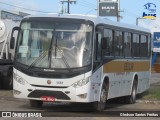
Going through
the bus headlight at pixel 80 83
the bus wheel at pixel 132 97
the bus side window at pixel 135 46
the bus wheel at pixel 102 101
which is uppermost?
the bus side window at pixel 135 46

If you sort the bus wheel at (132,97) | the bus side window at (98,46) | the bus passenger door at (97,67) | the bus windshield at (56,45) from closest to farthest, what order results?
1. the bus windshield at (56,45)
2. the bus passenger door at (97,67)
3. the bus side window at (98,46)
4. the bus wheel at (132,97)

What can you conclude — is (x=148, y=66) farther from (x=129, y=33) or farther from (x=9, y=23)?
(x=9, y=23)

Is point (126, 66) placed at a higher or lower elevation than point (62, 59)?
lower

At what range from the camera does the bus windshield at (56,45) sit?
14016 mm

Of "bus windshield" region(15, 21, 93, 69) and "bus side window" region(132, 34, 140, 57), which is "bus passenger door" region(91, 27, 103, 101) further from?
"bus side window" region(132, 34, 140, 57)

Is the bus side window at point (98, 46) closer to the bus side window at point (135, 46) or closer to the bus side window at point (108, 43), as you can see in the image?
the bus side window at point (108, 43)

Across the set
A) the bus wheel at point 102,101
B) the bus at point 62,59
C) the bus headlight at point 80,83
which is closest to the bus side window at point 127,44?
the bus at point 62,59

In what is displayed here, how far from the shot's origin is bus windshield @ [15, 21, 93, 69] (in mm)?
14016

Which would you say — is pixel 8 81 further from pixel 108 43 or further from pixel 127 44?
pixel 108 43

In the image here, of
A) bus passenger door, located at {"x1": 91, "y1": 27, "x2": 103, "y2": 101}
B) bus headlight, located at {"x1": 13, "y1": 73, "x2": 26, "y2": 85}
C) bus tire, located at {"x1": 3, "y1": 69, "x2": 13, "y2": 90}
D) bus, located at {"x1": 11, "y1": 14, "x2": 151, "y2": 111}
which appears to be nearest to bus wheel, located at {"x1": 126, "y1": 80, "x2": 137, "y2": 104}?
bus, located at {"x1": 11, "y1": 14, "x2": 151, "y2": 111}

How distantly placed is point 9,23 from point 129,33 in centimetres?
707

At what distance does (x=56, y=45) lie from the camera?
14.2m

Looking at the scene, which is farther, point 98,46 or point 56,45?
point 98,46

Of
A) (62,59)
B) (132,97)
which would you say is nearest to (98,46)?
(62,59)
